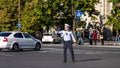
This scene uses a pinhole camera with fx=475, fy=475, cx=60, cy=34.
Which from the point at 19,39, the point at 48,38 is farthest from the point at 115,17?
the point at 19,39

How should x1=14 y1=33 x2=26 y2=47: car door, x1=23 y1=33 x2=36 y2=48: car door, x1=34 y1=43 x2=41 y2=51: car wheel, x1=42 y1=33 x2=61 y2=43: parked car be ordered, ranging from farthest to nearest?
x1=42 y1=33 x2=61 y2=43: parked car → x1=34 y1=43 x2=41 y2=51: car wheel → x1=23 y1=33 x2=36 y2=48: car door → x1=14 y1=33 x2=26 y2=47: car door

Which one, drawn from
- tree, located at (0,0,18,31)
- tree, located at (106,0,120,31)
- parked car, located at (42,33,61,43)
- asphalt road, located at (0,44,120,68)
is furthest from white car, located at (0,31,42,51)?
tree, located at (106,0,120,31)

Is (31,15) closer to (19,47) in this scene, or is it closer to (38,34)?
(38,34)

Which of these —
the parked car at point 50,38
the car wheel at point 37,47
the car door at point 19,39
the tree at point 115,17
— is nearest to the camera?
the car door at point 19,39

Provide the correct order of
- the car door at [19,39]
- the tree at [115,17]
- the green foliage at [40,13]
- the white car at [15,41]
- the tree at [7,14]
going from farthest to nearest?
the tree at [115,17] → the tree at [7,14] → the green foliage at [40,13] → the car door at [19,39] → the white car at [15,41]

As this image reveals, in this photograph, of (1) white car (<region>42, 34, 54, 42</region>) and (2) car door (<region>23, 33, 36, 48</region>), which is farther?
(1) white car (<region>42, 34, 54, 42</region>)

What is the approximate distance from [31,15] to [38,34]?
5902 mm

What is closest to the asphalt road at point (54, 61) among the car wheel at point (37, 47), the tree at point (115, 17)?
the car wheel at point (37, 47)

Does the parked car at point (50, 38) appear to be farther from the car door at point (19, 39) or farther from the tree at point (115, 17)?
the car door at point (19, 39)

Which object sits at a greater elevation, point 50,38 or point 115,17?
point 115,17

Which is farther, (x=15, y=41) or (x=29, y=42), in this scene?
(x=29, y=42)

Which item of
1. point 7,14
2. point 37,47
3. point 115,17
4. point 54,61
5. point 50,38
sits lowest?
point 54,61

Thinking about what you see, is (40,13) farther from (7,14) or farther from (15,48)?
(15,48)

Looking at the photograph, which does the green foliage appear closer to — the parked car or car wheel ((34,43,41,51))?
the parked car
